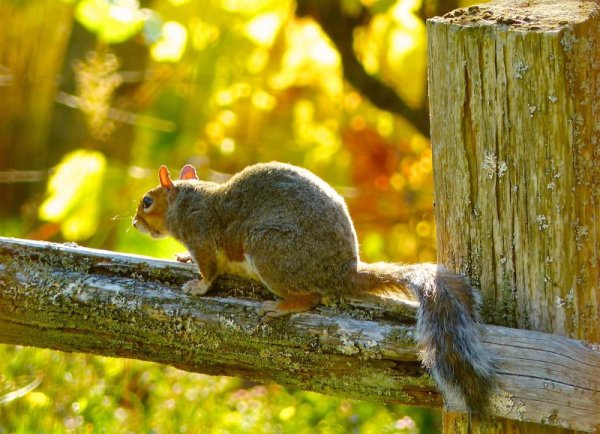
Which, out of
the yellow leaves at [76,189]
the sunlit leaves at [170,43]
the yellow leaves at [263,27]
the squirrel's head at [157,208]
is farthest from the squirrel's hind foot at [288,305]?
the yellow leaves at [263,27]

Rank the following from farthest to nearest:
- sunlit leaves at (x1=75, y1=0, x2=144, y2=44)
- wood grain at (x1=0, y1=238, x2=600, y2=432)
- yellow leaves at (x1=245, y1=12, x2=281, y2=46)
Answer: yellow leaves at (x1=245, y1=12, x2=281, y2=46), sunlit leaves at (x1=75, y1=0, x2=144, y2=44), wood grain at (x1=0, y1=238, x2=600, y2=432)

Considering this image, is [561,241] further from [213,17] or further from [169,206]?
[213,17]

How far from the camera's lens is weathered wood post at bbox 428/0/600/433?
87.1 inches

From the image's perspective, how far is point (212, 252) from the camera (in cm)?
290

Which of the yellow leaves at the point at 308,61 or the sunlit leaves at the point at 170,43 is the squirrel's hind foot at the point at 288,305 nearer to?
the sunlit leaves at the point at 170,43

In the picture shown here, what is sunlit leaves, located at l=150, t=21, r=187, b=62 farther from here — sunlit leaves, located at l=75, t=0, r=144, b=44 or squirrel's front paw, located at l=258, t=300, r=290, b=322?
squirrel's front paw, located at l=258, t=300, r=290, b=322

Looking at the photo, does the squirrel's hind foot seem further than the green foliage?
No

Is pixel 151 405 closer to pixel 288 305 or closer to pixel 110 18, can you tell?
pixel 110 18

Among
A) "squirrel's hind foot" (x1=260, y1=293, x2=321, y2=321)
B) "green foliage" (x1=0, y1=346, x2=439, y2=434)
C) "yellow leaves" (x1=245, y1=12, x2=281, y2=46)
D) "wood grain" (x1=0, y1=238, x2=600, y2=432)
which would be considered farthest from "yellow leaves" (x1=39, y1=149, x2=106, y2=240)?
"squirrel's hind foot" (x1=260, y1=293, x2=321, y2=321)

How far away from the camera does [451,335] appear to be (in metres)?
2.26

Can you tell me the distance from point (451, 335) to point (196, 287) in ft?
2.53

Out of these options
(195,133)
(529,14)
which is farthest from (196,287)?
(195,133)

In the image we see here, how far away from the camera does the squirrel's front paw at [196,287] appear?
2.62 metres

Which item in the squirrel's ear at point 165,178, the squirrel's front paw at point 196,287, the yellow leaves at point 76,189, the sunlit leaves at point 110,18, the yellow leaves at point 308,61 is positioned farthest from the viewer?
the yellow leaves at point 308,61
